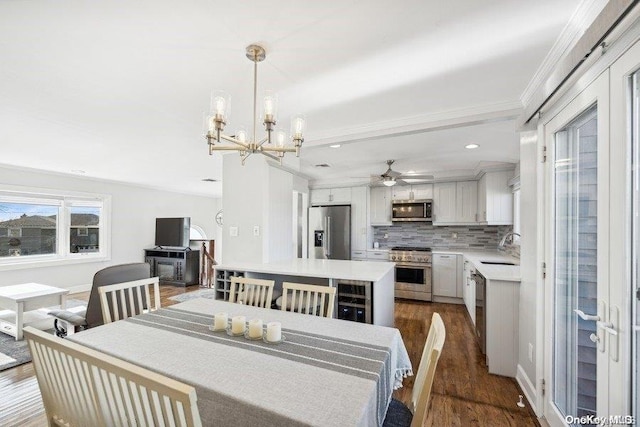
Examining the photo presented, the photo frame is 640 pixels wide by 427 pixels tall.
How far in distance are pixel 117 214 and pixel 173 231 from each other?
120 centimetres

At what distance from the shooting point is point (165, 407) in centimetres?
81

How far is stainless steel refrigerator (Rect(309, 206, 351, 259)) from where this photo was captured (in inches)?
226

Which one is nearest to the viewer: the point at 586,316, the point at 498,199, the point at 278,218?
the point at 586,316

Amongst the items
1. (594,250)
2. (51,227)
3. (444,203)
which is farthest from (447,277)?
(51,227)

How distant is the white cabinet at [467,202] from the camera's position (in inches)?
199

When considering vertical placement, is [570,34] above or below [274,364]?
above

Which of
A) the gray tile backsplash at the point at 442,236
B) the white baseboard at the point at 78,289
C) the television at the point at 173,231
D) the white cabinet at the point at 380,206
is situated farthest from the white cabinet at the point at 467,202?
the white baseboard at the point at 78,289

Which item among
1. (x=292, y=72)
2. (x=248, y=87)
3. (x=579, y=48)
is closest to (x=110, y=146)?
(x=248, y=87)

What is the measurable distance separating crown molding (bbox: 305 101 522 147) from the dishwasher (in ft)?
4.98

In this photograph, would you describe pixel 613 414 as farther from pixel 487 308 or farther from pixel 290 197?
pixel 290 197

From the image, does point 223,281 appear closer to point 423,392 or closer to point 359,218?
point 423,392

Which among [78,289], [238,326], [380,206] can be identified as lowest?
[78,289]

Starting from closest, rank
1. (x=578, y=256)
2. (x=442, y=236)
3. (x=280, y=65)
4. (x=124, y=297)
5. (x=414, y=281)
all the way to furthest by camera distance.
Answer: (x=578, y=256) → (x=280, y=65) → (x=124, y=297) → (x=414, y=281) → (x=442, y=236)

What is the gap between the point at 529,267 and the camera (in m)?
2.23
